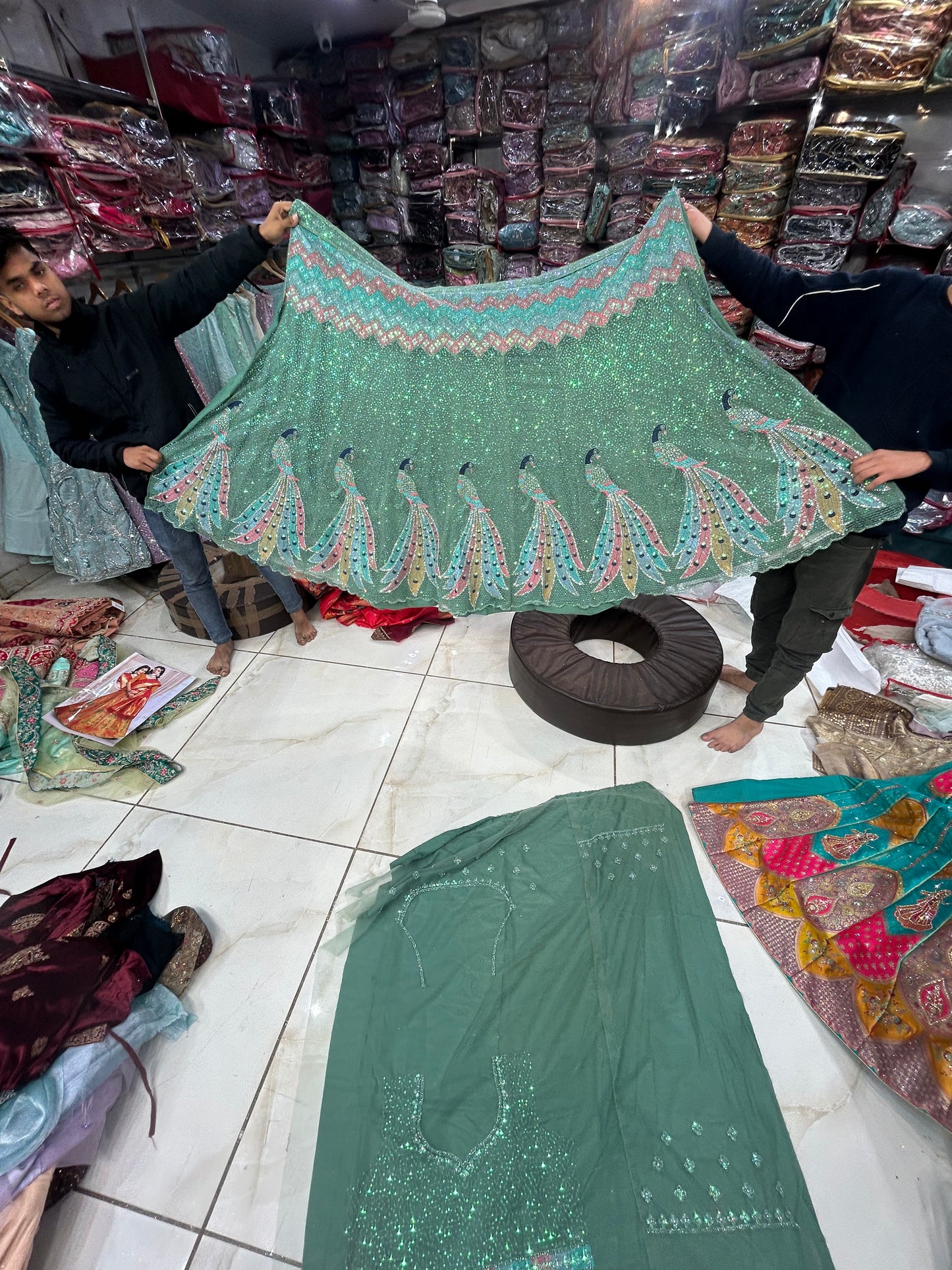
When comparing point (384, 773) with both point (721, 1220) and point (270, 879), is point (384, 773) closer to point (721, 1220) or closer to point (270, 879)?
point (270, 879)

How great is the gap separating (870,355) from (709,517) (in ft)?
1.34

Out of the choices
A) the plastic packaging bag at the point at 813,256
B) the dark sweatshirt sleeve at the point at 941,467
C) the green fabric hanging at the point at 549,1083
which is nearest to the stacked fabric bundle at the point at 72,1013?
the green fabric hanging at the point at 549,1083

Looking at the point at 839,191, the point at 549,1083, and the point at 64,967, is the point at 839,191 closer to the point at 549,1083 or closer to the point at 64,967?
the point at 549,1083

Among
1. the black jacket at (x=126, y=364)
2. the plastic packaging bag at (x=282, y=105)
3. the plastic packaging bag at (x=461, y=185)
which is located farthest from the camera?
the plastic packaging bag at (x=461, y=185)

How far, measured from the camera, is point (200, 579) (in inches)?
69.7

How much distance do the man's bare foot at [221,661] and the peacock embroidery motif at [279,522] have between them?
0.78 metres

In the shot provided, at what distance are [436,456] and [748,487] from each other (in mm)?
696

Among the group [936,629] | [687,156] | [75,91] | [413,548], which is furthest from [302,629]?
[687,156]

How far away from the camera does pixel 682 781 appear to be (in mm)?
1498

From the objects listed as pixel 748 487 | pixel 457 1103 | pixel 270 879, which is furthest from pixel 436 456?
pixel 457 1103

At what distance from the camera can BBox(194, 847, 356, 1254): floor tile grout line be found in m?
0.88

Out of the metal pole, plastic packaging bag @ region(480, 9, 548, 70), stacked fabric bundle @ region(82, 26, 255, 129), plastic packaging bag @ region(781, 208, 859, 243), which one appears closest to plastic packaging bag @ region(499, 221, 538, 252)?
plastic packaging bag @ region(480, 9, 548, 70)

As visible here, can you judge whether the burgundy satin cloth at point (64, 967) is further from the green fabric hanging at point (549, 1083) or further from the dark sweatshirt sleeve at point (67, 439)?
the dark sweatshirt sleeve at point (67, 439)

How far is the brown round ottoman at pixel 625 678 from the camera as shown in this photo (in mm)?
1517
